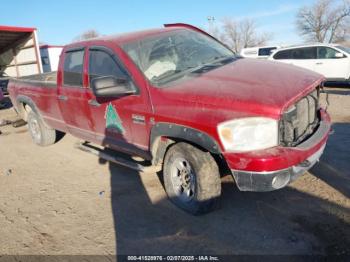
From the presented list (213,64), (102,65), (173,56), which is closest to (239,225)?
(213,64)

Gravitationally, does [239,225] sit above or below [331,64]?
below

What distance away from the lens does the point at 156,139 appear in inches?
147

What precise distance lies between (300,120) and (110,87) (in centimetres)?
203

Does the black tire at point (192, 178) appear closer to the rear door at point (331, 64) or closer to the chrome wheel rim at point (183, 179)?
the chrome wheel rim at point (183, 179)

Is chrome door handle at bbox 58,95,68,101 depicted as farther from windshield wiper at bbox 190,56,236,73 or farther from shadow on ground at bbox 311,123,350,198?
shadow on ground at bbox 311,123,350,198

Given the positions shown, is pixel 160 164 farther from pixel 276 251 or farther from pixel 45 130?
pixel 45 130

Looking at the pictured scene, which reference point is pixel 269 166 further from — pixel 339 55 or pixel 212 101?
pixel 339 55

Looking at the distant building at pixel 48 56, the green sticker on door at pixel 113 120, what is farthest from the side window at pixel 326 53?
the distant building at pixel 48 56

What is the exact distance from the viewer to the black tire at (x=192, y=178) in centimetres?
341

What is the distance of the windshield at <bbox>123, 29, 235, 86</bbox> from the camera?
390cm

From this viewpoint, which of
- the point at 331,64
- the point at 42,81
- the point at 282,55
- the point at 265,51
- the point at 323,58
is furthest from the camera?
the point at 265,51

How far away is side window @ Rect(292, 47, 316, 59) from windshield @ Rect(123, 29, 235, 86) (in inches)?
368

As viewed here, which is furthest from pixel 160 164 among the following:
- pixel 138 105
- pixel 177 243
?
pixel 177 243

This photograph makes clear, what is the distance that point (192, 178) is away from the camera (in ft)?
11.7
